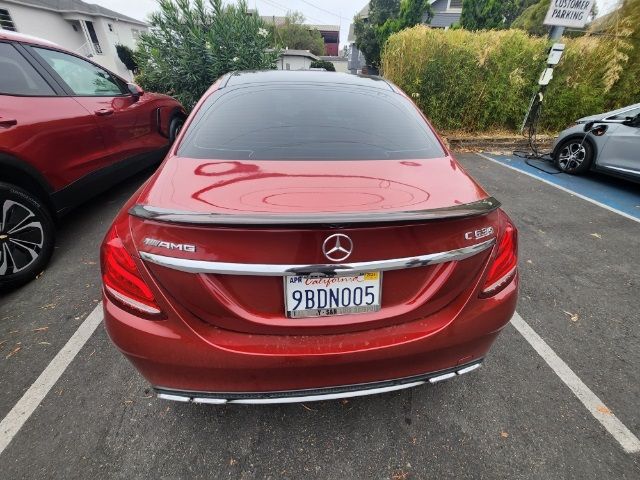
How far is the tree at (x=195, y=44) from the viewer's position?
7.36 meters

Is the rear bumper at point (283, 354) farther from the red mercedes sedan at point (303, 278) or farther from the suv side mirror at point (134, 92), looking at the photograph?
the suv side mirror at point (134, 92)

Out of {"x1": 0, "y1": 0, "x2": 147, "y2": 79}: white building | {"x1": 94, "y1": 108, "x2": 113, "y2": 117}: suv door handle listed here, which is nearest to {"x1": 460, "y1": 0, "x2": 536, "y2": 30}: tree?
{"x1": 94, "y1": 108, "x2": 113, "y2": 117}: suv door handle

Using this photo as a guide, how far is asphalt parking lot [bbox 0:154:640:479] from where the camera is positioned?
5.15ft

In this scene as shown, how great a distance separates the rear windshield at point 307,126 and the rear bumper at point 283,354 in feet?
2.70

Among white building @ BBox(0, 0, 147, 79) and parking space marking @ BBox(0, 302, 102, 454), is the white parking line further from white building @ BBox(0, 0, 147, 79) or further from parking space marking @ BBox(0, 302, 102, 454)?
white building @ BBox(0, 0, 147, 79)

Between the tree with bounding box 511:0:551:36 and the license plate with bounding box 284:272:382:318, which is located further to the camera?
the tree with bounding box 511:0:551:36

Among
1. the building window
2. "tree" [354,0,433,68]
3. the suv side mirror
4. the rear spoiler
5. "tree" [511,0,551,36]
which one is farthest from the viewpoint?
"tree" [354,0,433,68]

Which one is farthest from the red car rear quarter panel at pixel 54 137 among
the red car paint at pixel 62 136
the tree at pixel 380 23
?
the tree at pixel 380 23

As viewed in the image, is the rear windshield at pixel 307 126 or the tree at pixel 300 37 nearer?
the rear windshield at pixel 307 126

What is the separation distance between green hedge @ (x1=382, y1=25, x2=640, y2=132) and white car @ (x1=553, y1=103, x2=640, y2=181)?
6.26ft

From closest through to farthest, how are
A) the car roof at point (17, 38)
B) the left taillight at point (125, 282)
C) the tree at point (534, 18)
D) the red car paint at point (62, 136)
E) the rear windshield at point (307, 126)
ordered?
the left taillight at point (125, 282), the rear windshield at point (307, 126), the red car paint at point (62, 136), the car roof at point (17, 38), the tree at point (534, 18)

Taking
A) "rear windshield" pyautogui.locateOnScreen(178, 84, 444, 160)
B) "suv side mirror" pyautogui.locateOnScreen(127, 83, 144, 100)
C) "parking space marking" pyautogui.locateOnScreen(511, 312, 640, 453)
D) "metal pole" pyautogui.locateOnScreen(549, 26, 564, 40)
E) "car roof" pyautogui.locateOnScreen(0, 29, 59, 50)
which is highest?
"metal pole" pyautogui.locateOnScreen(549, 26, 564, 40)

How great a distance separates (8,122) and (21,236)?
0.88m

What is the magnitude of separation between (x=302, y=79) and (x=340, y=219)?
1598 mm
